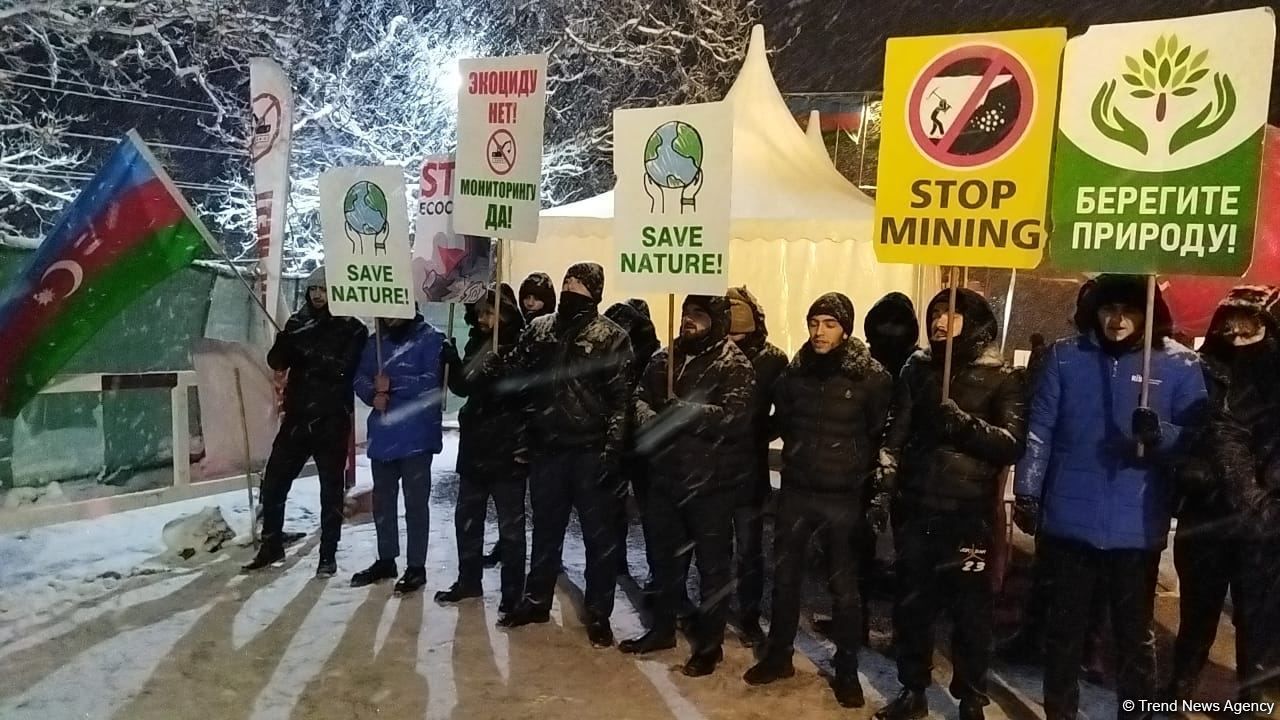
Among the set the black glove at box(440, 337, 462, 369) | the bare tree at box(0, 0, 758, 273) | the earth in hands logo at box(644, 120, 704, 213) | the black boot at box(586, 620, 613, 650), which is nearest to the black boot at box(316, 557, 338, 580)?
the black glove at box(440, 337, 462, 369)

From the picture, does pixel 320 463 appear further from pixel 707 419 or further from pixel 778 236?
pixel 778 236

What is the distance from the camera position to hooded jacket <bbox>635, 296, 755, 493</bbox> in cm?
417

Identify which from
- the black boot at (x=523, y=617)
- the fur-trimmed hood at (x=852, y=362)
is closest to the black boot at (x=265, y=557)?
the black boot at (x=523, y=617)

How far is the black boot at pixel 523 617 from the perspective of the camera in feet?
15.9

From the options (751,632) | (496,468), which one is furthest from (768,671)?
(496,468)

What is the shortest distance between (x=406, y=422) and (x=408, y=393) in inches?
6.5

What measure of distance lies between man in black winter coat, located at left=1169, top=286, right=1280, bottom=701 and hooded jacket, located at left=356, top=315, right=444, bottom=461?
3734 millimetres

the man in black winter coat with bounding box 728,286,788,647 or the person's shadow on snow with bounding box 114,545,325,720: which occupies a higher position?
the man in black winter coat with bounding box 728,286,788,647

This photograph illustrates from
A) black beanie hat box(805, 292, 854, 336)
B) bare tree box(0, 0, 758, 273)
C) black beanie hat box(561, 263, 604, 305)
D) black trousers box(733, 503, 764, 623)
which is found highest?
bare tree box(0, 0, 758, 273)

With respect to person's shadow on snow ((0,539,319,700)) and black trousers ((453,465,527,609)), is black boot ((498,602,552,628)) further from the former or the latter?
person's shadow on snow ((0,539,319,700))

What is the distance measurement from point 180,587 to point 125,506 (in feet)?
3.40

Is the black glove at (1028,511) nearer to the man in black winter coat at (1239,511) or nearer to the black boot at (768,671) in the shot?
the man in black winter coat at (1239,511)

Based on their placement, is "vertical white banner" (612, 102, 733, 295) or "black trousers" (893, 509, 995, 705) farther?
"vertical white banner" (612, 102, 733, 295)

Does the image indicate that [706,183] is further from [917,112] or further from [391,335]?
[391,335]
